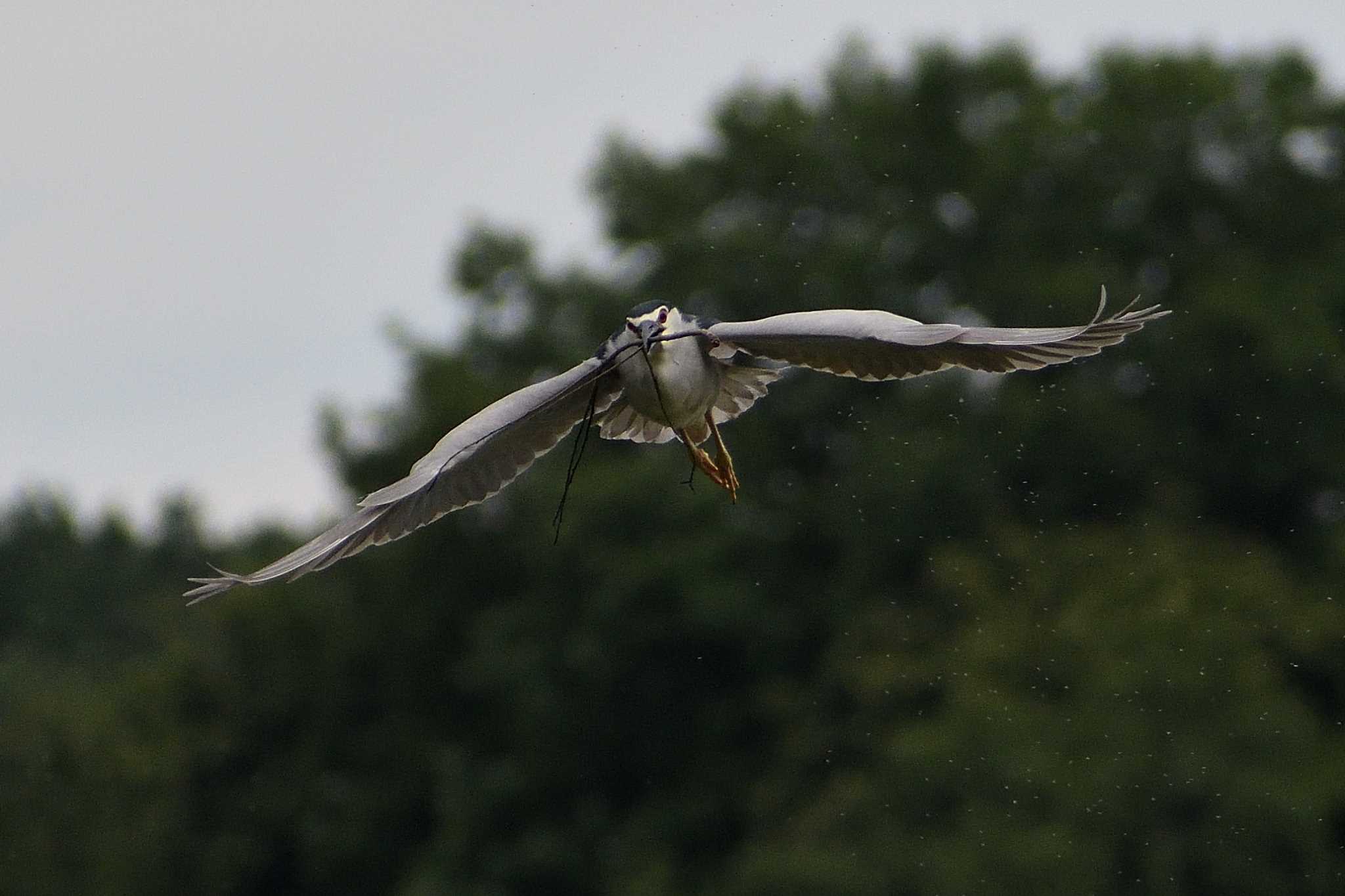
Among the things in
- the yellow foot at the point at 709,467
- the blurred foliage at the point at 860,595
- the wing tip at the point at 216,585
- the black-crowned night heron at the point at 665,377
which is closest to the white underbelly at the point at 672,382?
the black-crowned night heron at the point at 665,377

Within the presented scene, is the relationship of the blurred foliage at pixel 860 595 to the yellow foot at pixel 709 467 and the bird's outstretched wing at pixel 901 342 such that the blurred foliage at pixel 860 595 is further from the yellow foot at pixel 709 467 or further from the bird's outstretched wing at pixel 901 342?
the bird's outstretched wing at pixel 901 342

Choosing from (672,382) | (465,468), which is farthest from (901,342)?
(465,468)

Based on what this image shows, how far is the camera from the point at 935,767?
28.9 m

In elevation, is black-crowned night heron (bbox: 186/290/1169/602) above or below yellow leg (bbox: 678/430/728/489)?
above

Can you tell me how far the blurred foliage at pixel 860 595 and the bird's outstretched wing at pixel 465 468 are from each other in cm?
1626

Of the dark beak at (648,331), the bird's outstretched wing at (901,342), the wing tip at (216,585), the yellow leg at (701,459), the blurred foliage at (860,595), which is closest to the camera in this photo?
the wing tip at (216,585)

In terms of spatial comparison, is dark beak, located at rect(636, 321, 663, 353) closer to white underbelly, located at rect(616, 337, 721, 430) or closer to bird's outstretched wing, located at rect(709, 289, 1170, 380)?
white underbelly, located at rect(616, 337, 721, 430)

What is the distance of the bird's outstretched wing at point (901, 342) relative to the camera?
10.3m

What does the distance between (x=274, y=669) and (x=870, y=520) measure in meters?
10.3

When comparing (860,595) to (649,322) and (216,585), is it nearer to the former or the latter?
(649,322)

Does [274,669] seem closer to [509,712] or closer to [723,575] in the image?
[509,712]

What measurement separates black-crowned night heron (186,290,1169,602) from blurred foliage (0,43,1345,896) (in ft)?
53.4

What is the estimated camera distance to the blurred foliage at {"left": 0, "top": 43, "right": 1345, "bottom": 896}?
2853 cm

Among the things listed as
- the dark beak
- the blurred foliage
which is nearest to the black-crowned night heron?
the dark beak
